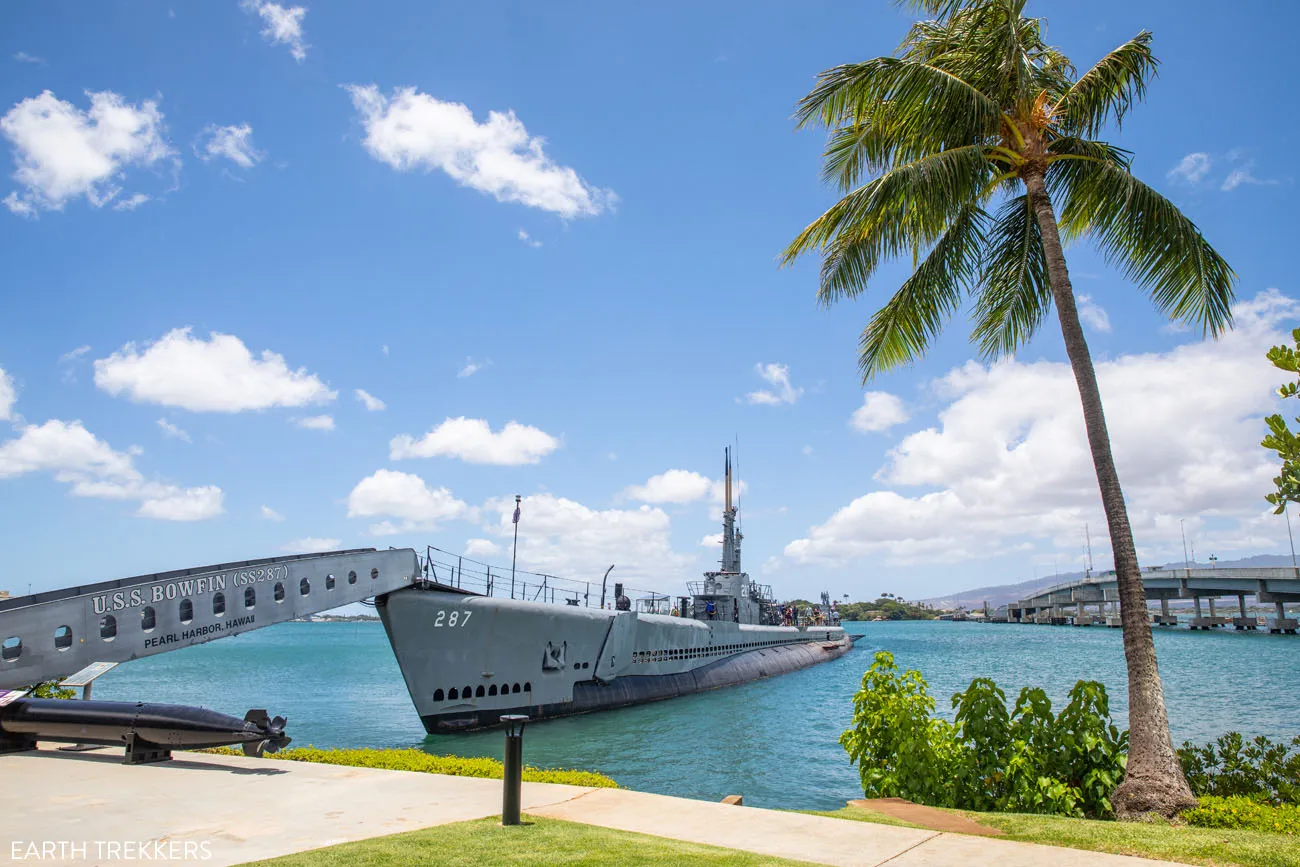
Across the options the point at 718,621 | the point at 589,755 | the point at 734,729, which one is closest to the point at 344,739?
the point at 589,755

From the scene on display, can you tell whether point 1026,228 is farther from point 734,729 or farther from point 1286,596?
point 1286,596

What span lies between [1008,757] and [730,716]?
20.0 meters

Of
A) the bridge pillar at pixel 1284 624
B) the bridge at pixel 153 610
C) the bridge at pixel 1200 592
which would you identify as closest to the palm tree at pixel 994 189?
the bridge at pixel 153 610

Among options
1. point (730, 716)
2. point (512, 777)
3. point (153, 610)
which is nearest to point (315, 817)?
point (512, 777)

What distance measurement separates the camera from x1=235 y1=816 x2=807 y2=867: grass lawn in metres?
5.34

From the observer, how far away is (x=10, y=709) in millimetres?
10281

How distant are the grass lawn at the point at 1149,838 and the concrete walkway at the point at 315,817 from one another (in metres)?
0.42

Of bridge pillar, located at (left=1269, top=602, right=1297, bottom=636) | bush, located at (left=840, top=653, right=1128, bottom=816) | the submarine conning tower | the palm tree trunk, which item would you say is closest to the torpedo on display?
bush, located at (left=840, top=653, right=1128, bottom=816)

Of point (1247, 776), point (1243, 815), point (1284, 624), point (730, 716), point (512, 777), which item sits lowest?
point (1284, 624)

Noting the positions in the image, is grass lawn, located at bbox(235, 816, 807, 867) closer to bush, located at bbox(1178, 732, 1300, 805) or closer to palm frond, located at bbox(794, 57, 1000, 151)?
bush, located at bbox(1178, 732, 1300, 805)

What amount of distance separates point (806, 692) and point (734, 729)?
12229 mm

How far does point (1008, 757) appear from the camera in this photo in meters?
9.02

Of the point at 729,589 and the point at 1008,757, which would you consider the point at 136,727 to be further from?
the point at 729,589

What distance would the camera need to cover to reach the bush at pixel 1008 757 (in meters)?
8.81
